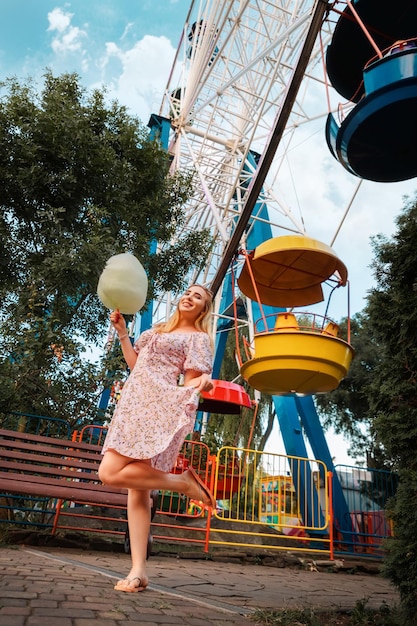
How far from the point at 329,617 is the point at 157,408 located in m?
1.34

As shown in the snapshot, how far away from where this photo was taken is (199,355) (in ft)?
8.71

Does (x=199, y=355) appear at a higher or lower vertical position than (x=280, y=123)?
lower

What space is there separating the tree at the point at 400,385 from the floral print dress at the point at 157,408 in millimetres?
938

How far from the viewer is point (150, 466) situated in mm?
2396

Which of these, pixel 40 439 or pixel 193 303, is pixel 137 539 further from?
pixel 40 439

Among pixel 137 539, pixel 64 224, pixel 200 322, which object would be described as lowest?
pixel 137 539

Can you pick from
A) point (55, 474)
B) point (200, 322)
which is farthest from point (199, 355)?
point (55, 474)

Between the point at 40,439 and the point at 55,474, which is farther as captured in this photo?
the point at 40,439

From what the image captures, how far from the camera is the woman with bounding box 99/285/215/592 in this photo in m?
2.38

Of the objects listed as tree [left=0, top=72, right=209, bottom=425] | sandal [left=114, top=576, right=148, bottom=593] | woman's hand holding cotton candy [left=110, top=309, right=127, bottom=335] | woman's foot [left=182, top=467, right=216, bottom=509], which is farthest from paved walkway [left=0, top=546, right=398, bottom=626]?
tree [left=0, top=72, right=209, bottom=425]

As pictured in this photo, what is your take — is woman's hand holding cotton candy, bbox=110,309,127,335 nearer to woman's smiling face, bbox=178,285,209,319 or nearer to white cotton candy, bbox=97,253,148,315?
white cotton candy, bbox=97,253,148,315

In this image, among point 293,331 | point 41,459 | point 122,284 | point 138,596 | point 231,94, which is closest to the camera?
point 138,596

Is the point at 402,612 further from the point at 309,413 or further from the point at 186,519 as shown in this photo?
the point at 309,413

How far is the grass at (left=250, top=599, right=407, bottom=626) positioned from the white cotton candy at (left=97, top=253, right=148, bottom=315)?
159 cm
